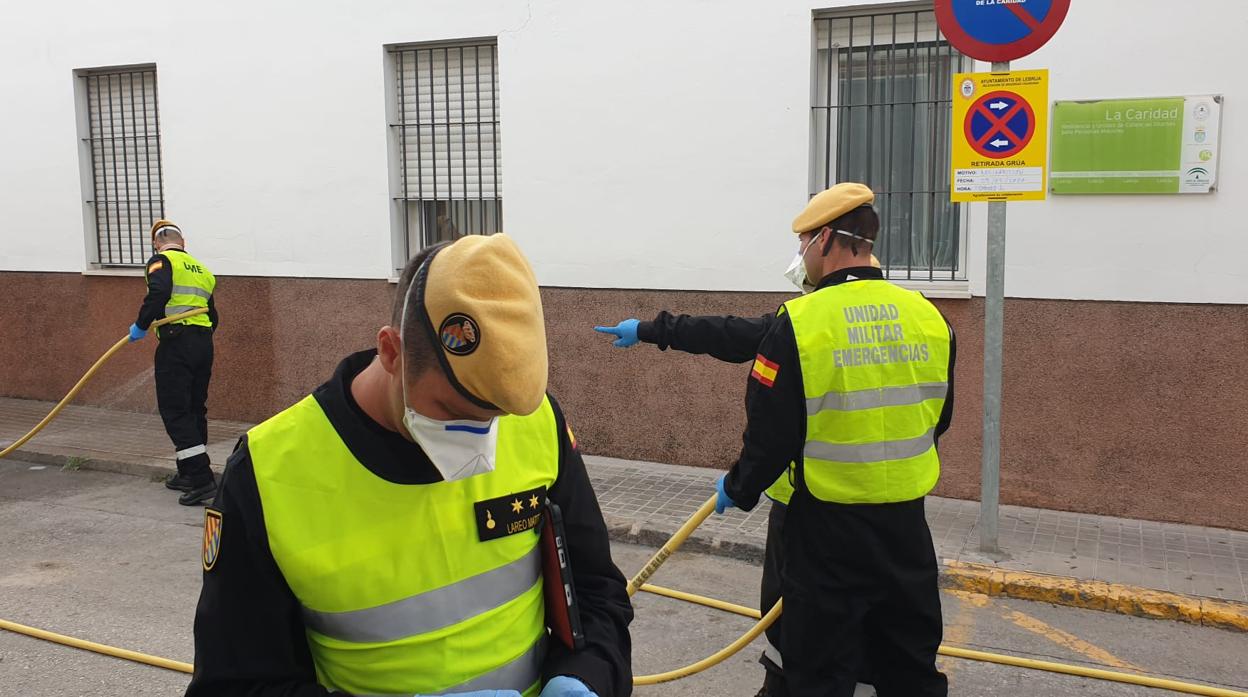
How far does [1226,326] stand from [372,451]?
5.88 m

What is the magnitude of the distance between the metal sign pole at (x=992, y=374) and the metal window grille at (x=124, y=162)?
771 cm

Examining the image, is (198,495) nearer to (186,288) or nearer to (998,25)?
(186,288)

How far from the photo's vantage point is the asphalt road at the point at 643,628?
4285 mm

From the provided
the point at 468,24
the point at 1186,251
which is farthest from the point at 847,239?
the point at 468,24

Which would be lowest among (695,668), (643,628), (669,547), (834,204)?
(643,628)

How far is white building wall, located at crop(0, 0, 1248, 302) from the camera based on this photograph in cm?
606

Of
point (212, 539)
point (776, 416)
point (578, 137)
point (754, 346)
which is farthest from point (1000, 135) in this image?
point (212, 539)

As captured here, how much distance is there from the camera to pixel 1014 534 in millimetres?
5988

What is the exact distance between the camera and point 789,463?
3.18 meters

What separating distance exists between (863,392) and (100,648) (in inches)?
143

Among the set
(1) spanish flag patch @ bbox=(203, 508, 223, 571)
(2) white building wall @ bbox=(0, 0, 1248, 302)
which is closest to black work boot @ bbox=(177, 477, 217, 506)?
(2) white building wall @ bbox=(0, 0, 1248, 302)

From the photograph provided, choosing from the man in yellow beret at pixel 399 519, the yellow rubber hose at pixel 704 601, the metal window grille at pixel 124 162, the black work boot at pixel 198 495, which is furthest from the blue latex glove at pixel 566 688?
the metal window grille at pixel 124 162

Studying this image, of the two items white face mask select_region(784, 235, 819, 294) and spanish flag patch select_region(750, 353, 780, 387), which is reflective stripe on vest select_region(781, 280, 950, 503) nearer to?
spanish flag patch select_region(750, 353, 780, 387)

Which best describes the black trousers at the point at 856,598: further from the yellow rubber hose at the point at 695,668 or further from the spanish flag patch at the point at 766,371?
the yellow rubber hose at the point at 695,668
